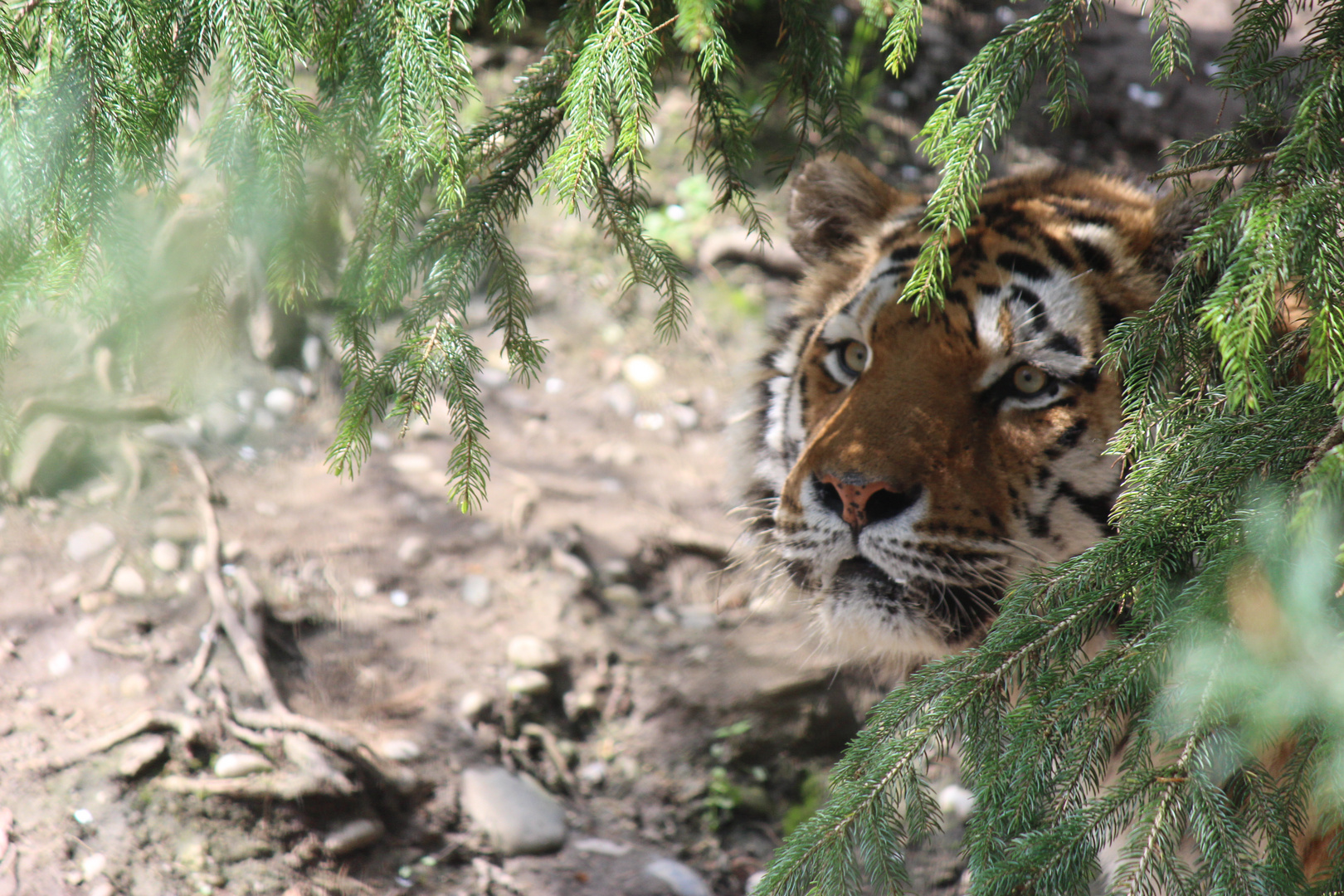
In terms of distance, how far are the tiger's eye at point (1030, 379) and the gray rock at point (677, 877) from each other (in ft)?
4.67

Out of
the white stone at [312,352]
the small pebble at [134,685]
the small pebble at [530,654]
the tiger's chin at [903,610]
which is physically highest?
the tiger's chin at [903,610]

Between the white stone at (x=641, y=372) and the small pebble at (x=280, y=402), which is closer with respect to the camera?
the small pebble at (x=280, y=402)

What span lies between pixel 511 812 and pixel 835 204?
164 centimetres

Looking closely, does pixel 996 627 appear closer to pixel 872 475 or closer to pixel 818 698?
pixel 872 475

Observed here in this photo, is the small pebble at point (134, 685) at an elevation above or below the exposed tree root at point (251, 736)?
below

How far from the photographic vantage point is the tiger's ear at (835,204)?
6.97ft

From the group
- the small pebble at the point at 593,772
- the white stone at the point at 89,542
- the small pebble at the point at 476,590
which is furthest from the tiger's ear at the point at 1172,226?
the white stone at the point at 89,542

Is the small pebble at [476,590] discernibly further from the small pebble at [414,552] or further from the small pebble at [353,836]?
the small pebble at [353,836]

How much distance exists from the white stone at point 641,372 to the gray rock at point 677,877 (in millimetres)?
1931

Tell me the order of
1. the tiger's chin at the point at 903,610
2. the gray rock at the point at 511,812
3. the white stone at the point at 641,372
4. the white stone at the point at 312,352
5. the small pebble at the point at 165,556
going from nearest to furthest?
1. the tiger's chin at the point at 903,610
2. the gray rock at the point at 511,812
3. the small pebble at the point at 165,556
4. the white stone at the point at 312,352
5. the white stone at the point at 641,372

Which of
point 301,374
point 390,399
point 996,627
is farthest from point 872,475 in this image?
point 301,374

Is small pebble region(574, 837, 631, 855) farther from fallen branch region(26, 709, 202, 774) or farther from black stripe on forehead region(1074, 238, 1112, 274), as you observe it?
black stripe on forehead region(1074, 238, 1112, 274)

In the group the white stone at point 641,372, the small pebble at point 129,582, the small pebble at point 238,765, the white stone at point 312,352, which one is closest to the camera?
the small pebble at point 238,765

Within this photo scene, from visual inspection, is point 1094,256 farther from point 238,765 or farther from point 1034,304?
point 238,765
